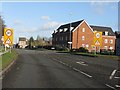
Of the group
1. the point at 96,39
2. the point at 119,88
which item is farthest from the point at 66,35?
the point at 119,88

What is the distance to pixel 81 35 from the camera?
97.8 meters

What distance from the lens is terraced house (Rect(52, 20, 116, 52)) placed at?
96238 mm

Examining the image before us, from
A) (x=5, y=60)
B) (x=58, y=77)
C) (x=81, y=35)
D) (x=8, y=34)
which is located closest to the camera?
(x=58, y=77)

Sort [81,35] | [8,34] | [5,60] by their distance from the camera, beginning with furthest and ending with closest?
[81,35]
[8,34]
[5,60]

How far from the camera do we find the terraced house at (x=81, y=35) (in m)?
96.2

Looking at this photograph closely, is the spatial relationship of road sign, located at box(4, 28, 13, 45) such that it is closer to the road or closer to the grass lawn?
the grass lawn

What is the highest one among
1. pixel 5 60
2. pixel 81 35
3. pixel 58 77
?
pixel 81 35

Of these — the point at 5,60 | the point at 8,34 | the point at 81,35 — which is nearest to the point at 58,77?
the point at 5,60

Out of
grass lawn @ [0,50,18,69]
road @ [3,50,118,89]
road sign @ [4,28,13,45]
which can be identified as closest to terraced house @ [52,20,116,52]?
road sign @ [4,28,13,45]

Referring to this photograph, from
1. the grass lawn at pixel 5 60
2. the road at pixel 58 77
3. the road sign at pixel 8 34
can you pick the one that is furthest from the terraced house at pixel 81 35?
the road at pixel 58 77

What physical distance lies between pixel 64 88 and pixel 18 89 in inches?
68.9

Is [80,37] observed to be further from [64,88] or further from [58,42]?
[64,88]

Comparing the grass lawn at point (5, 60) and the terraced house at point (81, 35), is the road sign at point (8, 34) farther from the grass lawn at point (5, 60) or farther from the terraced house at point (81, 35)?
the terraced house at point (81, 35)

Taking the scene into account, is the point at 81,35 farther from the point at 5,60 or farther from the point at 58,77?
the point at 58,77
